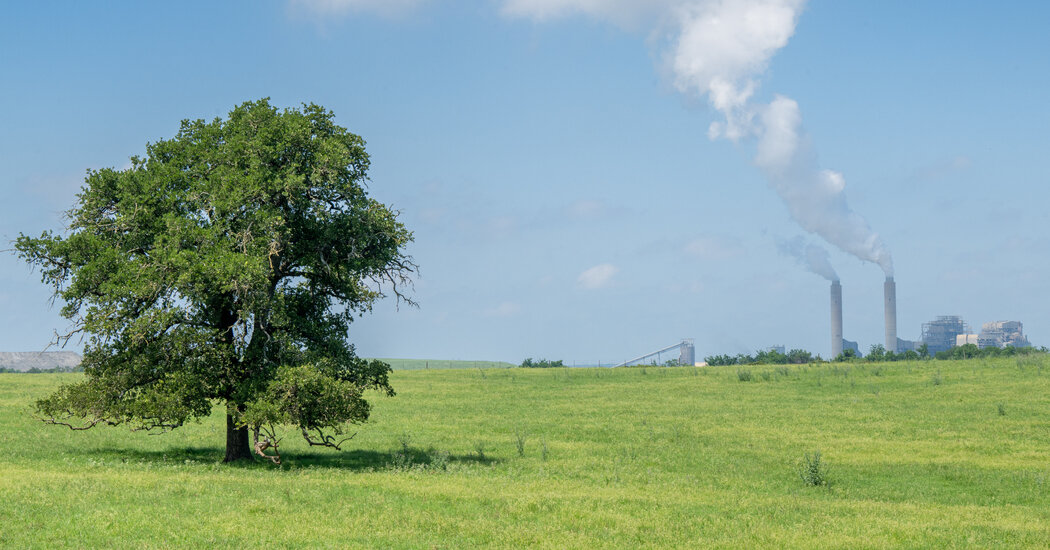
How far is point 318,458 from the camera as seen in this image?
35219mm

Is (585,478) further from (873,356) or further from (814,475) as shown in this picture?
(873,356)

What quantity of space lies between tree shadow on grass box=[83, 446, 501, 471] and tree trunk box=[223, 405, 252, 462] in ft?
1.73

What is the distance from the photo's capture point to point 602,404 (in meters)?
59.9

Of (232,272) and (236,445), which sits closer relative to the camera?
(232,272)

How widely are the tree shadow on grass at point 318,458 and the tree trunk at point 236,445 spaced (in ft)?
1.73

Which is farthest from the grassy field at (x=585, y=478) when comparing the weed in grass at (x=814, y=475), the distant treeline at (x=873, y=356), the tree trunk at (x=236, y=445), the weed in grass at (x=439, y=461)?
the distant treeline at (x=873, y=356)

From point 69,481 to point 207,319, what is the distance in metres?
8.21

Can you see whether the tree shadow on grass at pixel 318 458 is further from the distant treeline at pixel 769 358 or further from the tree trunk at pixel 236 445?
the distant treeline at pixel 769 358

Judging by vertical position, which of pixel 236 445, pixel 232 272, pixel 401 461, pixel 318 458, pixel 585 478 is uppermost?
pixel 232 272

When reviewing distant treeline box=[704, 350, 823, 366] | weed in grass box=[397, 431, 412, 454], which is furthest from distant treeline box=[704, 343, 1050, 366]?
weed in grass box=[397, 431, 412, 454]

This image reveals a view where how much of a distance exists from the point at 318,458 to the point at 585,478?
11.4m

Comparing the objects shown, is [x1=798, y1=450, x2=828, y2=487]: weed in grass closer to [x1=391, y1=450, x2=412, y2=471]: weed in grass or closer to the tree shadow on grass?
the tree shadow on grass

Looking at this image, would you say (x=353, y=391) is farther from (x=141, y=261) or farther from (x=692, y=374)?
(x=692, y=374)

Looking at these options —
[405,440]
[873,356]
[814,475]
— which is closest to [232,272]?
[405,440]
